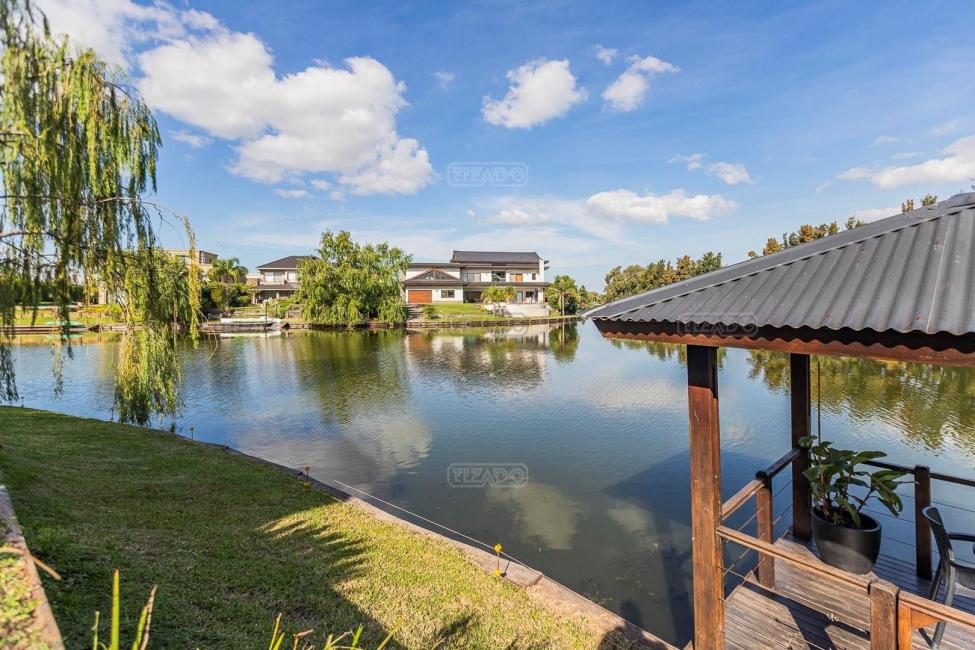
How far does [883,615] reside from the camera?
8.02 feet

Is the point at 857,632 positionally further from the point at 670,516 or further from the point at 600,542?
the point at 670,516

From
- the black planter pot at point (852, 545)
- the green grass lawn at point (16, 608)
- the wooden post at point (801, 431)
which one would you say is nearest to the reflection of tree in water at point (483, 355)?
the wooden post at point (801, 431)

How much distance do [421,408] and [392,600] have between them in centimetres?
1016

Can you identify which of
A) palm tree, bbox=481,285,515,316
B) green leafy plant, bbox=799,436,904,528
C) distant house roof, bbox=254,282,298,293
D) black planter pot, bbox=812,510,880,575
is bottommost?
black planter pot, bbox=812,510,880,575

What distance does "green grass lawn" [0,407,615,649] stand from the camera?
3506 mm

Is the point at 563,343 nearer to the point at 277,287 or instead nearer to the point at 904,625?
the point at 904,625

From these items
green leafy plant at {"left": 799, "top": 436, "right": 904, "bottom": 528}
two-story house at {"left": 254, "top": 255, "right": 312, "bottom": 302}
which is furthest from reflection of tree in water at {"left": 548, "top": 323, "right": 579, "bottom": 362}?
two-story house at {"left": 254, "top": 255, "right": 312, "bottom": 302}

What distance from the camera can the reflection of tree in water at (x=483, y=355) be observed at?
19188 millimetres

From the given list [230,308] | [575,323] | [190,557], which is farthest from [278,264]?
[190,557]

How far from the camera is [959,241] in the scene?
2.53 m

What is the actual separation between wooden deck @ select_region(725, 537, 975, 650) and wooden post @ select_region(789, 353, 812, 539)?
594 millimetres

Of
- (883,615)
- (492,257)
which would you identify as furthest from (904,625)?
(492,257)

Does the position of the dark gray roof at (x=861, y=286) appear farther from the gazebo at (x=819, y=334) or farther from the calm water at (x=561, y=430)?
the calm water at (x=561, y=430)

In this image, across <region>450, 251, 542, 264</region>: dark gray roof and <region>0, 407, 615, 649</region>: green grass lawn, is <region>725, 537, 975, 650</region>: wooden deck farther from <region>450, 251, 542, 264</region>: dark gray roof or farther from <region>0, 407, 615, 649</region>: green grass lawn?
<region>450, 251, 542, 264</region>: dark gray roof
